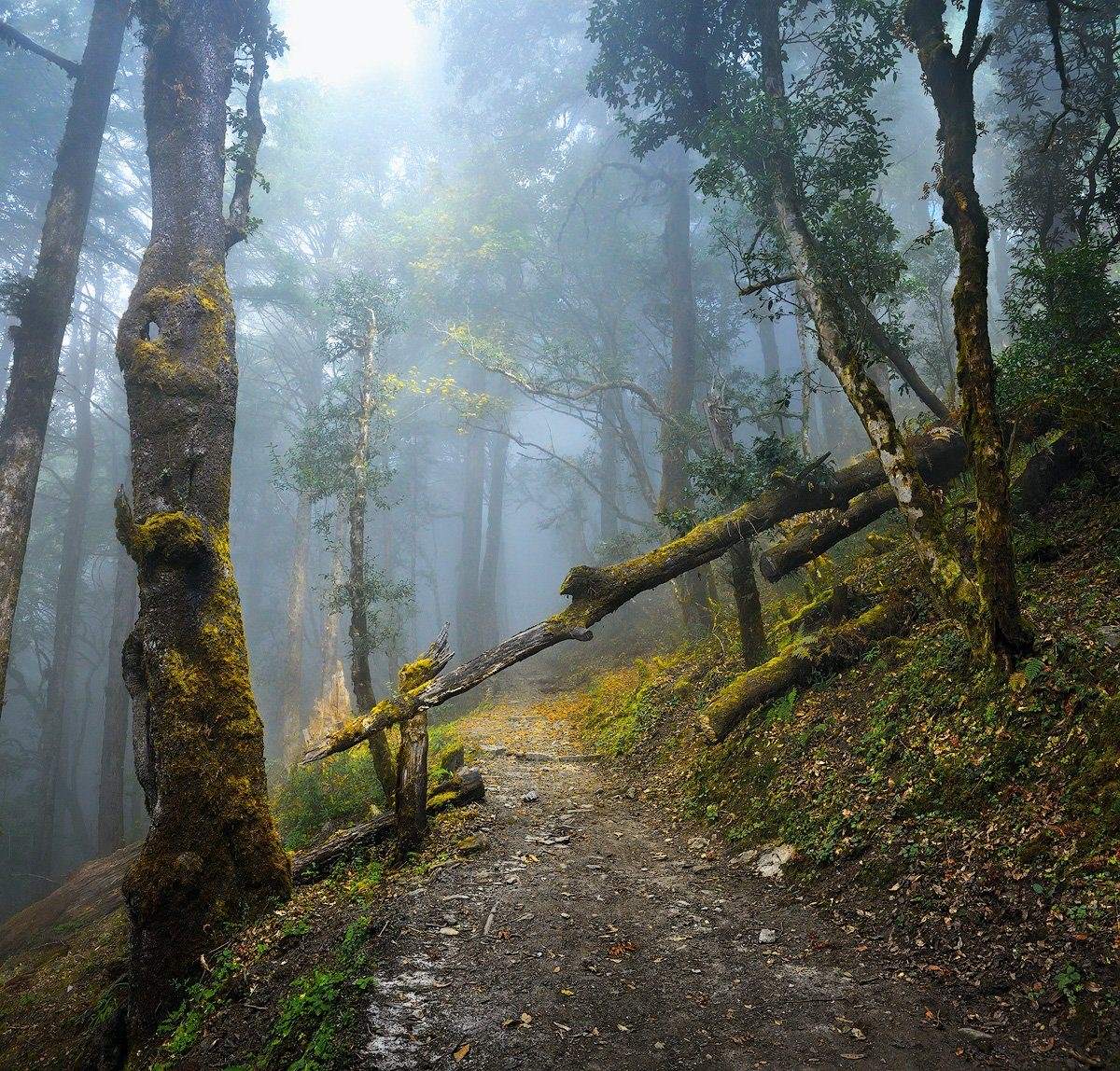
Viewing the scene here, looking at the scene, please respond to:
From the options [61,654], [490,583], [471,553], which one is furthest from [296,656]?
[471,553]

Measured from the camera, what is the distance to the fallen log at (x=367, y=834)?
579cm

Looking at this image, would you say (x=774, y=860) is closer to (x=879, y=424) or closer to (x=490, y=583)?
(x=879, y=424)

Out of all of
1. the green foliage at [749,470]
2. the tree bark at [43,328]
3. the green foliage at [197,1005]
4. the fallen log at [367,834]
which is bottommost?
the green foliage at [197,1005]

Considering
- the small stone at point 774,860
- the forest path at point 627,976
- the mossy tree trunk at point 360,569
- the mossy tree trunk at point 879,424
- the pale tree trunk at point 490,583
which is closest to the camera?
the forest path at point 627,976

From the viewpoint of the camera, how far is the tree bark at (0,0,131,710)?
709cm

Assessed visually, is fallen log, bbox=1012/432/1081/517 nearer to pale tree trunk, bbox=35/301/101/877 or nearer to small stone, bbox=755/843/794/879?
small stone, bbox=755/843/794/879

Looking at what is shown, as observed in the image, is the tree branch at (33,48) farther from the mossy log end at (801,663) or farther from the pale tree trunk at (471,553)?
the pale tree trunk at (471,553)

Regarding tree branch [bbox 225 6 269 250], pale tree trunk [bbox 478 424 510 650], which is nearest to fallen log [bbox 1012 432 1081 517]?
tree branch [bbox 225 6 269 250]

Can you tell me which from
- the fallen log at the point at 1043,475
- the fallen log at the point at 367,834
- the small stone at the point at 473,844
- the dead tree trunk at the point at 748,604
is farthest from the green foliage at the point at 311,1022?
the fallen log at the point at 1043,475

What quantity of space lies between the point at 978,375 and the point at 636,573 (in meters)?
4.08

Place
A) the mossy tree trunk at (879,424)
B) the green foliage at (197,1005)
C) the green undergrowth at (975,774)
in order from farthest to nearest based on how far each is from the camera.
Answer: the mossy tree trunk at (879,424) < the green foliage at (197,1005) < the green undergrowth at (975,774)

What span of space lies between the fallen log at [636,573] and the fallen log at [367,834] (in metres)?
0.88

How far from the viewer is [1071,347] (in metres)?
6.69

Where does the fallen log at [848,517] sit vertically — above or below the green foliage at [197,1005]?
above
